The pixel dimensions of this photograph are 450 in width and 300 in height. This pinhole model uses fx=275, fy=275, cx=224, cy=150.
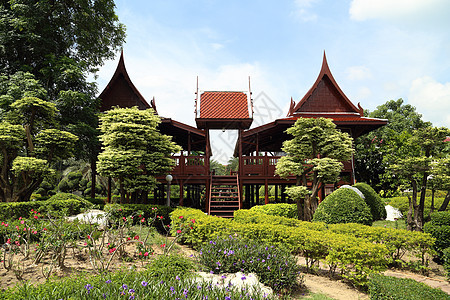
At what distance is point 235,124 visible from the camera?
1452 cm

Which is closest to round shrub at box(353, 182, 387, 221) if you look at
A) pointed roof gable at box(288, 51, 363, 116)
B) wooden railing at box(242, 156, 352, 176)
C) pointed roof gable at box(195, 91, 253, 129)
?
wooden railing at box(242, 156, 352, 176)

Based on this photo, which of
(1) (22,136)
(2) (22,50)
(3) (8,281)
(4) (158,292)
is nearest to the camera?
(4) (158,292)

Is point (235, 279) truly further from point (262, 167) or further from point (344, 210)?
point (262, 167)

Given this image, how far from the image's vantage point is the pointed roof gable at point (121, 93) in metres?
16.8

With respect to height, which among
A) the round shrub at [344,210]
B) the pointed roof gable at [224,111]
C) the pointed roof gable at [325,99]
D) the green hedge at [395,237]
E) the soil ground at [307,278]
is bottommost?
the soil ground at [307,278]

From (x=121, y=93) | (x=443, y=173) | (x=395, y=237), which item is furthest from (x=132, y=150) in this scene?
(x=443, y=173)

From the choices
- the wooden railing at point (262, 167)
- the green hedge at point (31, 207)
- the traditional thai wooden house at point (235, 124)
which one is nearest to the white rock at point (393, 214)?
the traditional thai wooden house at point (235, 124)

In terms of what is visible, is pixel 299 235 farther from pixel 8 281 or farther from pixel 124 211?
pixel 124 211

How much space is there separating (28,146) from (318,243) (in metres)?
12.0

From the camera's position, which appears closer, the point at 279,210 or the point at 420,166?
the point at 420,166

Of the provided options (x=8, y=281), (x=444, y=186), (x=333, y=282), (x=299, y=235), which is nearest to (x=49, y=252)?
(x=8, y=281)

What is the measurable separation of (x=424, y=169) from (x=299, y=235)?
5.96m

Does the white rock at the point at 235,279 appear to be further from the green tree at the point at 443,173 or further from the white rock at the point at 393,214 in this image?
the white rock at the point at 393,214

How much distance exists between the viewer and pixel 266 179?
1464 cm
